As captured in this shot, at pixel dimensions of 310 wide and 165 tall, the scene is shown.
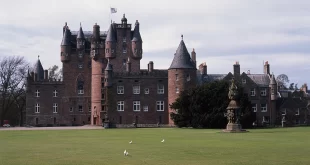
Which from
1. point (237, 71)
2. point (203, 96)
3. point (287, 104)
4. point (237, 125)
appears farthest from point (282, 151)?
point (287, 104)

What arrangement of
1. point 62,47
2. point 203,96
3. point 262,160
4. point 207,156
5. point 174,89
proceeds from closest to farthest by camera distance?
point 262,160 → point 207,156 → point 203,96 → point 174,89 → point 62,47

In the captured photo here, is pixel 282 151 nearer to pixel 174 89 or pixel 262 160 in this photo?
pixel 262 160

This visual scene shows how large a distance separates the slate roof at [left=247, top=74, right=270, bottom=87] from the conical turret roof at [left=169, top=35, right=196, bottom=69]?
14.0m

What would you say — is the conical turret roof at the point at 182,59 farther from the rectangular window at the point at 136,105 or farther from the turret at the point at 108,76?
the turret at the point at 108,76

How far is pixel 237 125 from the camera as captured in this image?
4862 cm

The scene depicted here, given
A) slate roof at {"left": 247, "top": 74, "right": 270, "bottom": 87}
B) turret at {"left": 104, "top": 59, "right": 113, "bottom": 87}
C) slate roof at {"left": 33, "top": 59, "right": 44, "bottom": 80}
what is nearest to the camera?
turret at {"left": 104, "top": 59, "right": 113, "bottom": 87}

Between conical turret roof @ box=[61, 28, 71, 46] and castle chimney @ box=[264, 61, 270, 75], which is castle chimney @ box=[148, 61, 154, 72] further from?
castle chimney @ box=[264, 61, 270, 75]

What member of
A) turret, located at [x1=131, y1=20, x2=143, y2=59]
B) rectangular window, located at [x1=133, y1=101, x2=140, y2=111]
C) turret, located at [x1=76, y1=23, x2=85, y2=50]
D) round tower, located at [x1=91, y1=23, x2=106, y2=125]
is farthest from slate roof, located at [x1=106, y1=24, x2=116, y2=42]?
rectangular window, located at [x1=133, y1=101, x2=140, y2=111]

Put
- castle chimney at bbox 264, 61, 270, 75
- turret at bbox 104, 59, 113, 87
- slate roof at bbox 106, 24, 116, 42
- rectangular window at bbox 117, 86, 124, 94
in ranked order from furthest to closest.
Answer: castle chimney at bbox 264, 61, 270, 75 < slate roof at bbox 106, 24, 116, 42 < rectangular window at bbox 117, 86, 124, 94 < turret at bbox 104, 59, 113, 87

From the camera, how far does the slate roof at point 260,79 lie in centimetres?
8801

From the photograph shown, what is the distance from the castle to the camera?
8344 centimetres

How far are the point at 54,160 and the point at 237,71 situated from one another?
6843cm

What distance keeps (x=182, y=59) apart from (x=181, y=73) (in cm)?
231

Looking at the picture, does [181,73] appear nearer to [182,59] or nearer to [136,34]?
→ [182,59]
